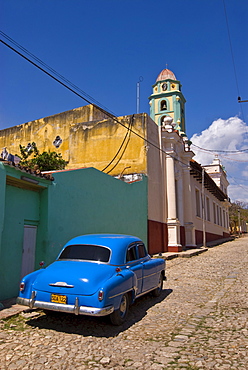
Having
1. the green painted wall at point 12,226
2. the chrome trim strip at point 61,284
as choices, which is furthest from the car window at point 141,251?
the green painted wall at point 12,226

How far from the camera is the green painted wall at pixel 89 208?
28.9 ft

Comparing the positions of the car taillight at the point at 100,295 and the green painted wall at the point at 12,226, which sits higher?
the green painted wall at the point at 12,226

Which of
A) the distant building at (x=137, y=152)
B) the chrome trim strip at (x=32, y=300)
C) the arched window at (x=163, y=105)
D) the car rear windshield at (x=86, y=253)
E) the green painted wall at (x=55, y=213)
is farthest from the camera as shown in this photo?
the arched window at (x=163, y=105)

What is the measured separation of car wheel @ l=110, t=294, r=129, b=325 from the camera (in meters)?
5.26

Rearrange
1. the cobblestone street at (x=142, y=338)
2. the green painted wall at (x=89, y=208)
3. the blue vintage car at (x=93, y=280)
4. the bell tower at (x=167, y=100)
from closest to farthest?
the cobblestone street at (x=142, y=338)
the blue vintage car at (x=93, y=280)
the green painted wall at (x=89, y=208)
the bell tower at (x=167, y=100)

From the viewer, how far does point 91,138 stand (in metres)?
18.1

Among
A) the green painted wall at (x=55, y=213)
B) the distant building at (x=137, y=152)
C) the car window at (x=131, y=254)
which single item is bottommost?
the car window at (x=131, y=254)

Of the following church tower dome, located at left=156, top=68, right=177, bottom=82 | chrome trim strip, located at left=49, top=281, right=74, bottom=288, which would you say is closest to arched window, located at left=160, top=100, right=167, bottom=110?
church tower dome, located at left=156, top=68, right=177, bottom=82

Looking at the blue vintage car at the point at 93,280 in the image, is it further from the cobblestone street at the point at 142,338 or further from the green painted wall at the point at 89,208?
the green painted wall at the point at 89,208

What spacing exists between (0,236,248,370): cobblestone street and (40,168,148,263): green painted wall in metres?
3.01

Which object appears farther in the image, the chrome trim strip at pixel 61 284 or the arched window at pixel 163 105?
the arched window at pixel 163 105

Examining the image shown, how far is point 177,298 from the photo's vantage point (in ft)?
24.5

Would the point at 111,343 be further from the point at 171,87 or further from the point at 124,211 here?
the point at 171,87

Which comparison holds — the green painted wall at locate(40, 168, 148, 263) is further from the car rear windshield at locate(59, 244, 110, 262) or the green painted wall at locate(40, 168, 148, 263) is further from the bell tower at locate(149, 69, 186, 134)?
the bell tower at locate(149, 69, 186, 134)
